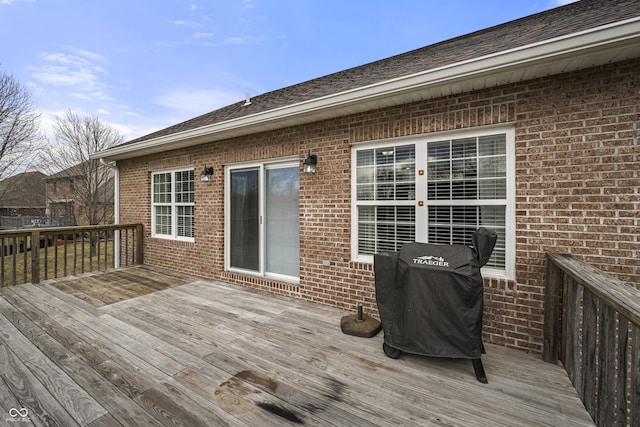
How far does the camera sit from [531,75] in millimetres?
2352

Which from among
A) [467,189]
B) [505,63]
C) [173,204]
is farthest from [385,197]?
[173,204]

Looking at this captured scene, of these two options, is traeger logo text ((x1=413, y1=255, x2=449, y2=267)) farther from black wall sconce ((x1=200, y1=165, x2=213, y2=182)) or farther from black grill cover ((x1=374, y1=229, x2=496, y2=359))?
black wall sconce ((x1=200, y1=165, x2=213, y2=182))

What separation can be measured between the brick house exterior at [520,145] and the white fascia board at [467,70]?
0.01 meters

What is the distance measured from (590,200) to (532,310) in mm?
1059

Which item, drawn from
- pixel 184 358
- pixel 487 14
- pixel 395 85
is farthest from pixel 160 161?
pixel 487 14

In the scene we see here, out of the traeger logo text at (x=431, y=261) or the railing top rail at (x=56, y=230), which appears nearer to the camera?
the traeger logo text at (x=431, y=261)

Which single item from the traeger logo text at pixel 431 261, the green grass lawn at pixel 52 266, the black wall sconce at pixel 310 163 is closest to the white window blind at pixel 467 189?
the traeger logo text at pixel 431 261

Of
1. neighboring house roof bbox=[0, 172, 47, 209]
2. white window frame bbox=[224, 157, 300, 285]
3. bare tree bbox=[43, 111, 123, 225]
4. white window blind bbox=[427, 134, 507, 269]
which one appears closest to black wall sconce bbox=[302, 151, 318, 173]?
white window frame bbox=[224, 157, 300, 285]

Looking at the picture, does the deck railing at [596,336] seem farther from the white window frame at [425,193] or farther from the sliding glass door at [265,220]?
the sliding glass door at [265,220]

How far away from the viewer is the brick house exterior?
6.95ft

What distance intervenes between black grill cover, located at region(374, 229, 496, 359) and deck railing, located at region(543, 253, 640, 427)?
0.59 metres

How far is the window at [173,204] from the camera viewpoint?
515cm

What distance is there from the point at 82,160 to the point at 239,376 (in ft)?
52.5

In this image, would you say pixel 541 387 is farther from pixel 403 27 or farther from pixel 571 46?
pixel 403 27
